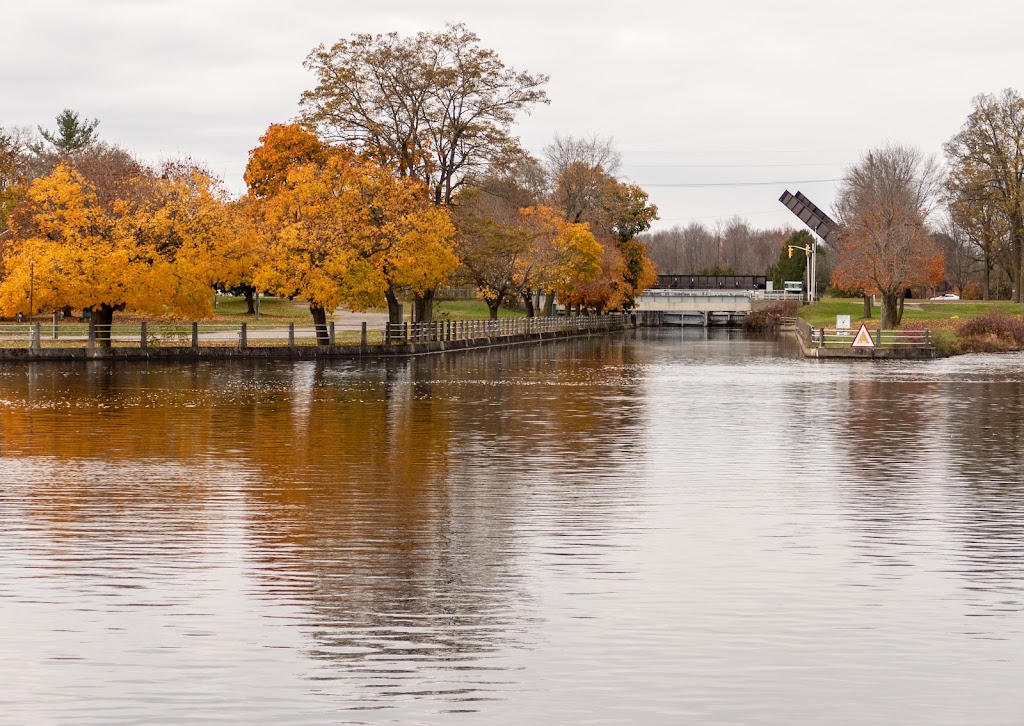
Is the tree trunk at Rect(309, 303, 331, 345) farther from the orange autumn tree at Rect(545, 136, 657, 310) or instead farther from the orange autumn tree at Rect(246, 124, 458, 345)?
the orange autumn tree at Rect(545, 136, 657, 310)

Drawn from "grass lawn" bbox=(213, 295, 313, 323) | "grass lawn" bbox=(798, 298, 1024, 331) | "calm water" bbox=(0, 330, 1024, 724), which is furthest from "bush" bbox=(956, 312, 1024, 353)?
"calm water" bbox=(0, 330, 1024, 724)

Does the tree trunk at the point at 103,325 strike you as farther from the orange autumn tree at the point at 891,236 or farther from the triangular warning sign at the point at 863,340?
the orange autumn tree at the point at 891,236

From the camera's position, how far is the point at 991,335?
76.6 m

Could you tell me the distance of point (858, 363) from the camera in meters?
62.1

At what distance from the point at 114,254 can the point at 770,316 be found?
354ft

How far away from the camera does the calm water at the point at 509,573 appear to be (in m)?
8.31

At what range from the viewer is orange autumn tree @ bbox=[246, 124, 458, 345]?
208 ft

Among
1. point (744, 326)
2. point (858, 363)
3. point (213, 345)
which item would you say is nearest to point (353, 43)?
point (213, 345)

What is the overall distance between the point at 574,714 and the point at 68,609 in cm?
435

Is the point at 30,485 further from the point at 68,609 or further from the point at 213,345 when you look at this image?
the point at 213,345

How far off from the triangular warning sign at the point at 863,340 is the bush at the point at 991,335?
10071mm

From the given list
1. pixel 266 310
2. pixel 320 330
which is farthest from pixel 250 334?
pixel 266 310

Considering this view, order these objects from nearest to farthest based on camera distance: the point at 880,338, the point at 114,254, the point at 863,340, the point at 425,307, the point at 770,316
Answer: the point at 114,254 < the point at 863,340 < the point at 880,338 < the point at 425,307 < the point at 770,316

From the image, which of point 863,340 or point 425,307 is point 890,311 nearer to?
point 863,340
